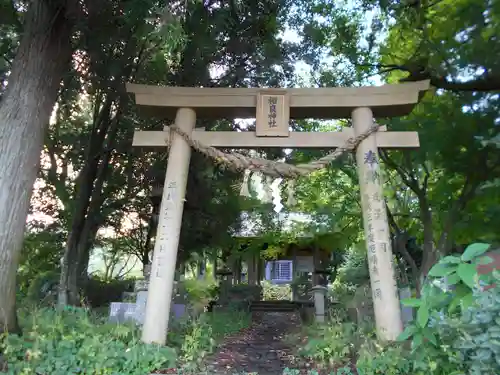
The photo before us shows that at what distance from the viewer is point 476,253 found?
2.79 m

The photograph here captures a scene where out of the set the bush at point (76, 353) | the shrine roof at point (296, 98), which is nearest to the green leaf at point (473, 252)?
the bush at point (76, 353)

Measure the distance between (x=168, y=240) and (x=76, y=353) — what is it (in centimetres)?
169

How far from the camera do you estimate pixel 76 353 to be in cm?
469

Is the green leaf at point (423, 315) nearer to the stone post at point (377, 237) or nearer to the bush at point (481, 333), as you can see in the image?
the bush at point (481, 333)

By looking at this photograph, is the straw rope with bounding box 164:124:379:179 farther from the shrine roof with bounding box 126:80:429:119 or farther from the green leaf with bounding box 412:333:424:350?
the green leaf with bounding box 412:333:424:350

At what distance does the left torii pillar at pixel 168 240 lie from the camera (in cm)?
552

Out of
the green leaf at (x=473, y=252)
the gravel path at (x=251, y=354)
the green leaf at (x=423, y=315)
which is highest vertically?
the green leaf at (x=473, y=252)

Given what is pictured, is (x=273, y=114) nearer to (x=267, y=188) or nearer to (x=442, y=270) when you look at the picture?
(x=267, y=188)

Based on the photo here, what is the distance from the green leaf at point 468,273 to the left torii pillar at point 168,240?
3761 millimetres

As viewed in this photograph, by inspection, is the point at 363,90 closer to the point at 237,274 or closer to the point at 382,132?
the point at 382,132

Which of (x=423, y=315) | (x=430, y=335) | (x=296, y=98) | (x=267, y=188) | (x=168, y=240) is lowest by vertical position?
(x=430, y=335)

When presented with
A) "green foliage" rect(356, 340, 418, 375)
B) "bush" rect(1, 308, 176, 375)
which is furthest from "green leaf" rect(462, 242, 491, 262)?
"bush" rect(1, 308, 176, 375)

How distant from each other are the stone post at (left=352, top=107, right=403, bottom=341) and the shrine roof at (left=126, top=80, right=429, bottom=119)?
21cm

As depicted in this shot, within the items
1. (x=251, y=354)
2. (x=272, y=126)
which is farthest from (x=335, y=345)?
(x=272, y=126)
